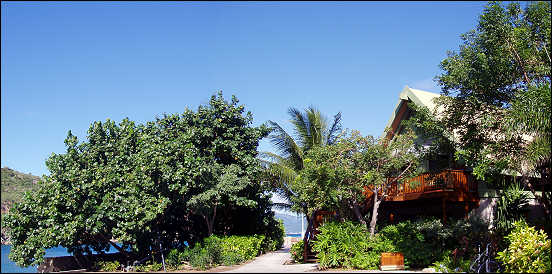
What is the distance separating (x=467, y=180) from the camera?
60.6 ft

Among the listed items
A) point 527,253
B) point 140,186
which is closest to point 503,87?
point 527,253

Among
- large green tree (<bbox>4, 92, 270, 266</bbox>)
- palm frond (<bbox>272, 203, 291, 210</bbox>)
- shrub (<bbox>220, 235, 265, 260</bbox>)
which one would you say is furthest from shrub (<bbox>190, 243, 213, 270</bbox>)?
palm frond (<bbox>272, 203, 291, 210</bbox>)

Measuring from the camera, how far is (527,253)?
1309cm

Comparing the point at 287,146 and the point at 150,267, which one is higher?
the point at 287,146

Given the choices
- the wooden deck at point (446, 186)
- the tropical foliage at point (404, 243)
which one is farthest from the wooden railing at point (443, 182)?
the tropical foliage at point (404, 243)

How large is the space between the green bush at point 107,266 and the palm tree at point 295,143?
8.20 metres

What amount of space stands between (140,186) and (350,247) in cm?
927

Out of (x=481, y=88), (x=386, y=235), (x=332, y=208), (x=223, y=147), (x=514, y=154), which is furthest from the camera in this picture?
(x=223, y=147)

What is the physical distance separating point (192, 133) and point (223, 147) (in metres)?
A: 1.96

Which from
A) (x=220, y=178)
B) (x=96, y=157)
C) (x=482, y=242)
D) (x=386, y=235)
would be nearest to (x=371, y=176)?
(x=386, y=235)

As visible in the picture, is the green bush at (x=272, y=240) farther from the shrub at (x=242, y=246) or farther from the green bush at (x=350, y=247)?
the green bush at (x=350, y=247)

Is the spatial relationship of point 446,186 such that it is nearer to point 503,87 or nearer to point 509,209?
point 509,209

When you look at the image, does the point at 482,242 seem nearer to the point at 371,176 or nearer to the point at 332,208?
the point at 371,176

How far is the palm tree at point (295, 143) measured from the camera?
21327 mm
